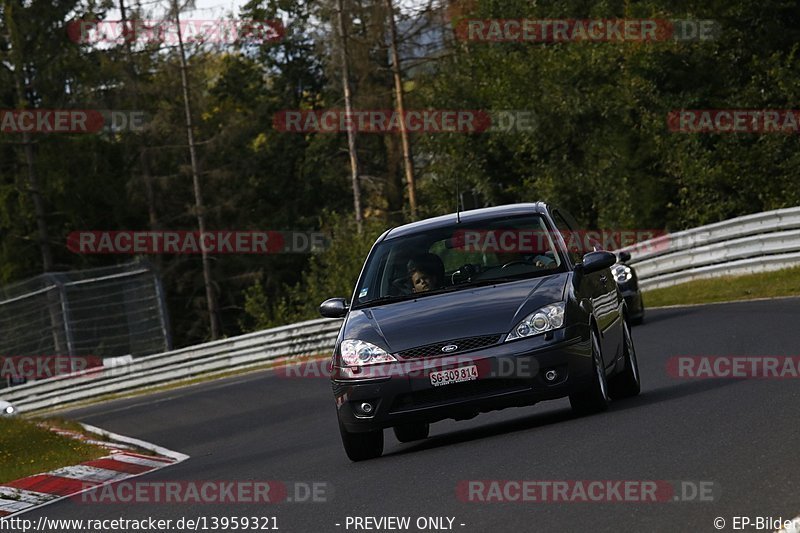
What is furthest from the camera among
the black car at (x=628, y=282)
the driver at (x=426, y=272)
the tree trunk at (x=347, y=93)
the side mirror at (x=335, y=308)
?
the tree trunk at (x=347, y=93)

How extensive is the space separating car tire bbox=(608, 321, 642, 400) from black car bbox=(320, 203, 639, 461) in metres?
0.36

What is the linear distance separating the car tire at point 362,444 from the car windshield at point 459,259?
101 cm

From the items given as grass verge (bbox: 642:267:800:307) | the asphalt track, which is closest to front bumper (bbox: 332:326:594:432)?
the asphalt track

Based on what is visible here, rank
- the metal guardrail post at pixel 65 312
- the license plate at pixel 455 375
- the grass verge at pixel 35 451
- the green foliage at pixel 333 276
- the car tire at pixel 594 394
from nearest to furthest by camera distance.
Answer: the license plate at pixel 455 375 → the car tire at pixel 594 394 → the grass verge at pixel 35 451 → the metal guardrail post at pixel 65 312 → the green foliage at pixel 333 276

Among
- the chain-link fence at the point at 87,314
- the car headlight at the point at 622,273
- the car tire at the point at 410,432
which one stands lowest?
the chain-link fence at the point at 87,314

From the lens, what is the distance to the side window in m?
11.5

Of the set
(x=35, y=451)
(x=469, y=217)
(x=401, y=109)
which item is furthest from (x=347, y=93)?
(x=469, y=217)

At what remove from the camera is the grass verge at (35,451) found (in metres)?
14.1

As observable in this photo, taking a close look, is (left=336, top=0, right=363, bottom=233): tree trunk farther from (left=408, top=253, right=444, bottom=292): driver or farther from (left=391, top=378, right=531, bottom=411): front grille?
(left=391, top=378, right=531, bottom=411): front grille

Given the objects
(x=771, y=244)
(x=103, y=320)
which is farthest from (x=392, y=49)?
(x=771, y=244)

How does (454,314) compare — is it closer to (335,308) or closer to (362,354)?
(362,354)

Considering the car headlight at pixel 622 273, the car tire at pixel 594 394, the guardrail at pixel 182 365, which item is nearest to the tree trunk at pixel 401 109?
the guardrail at pixel 182 365

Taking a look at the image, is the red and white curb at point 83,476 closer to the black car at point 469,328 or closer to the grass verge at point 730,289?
the black car at point 469,328

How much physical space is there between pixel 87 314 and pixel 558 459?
81.8ft
